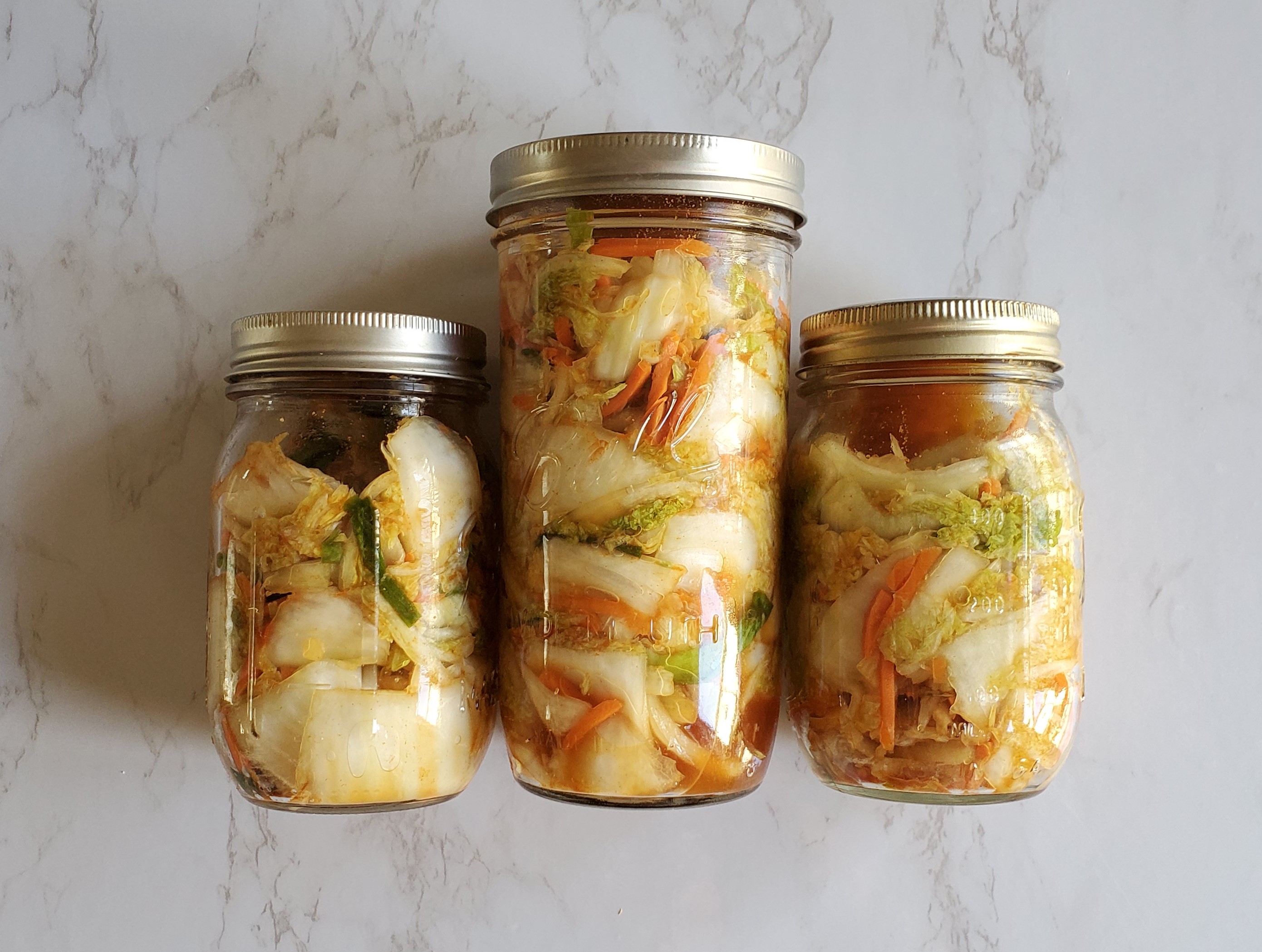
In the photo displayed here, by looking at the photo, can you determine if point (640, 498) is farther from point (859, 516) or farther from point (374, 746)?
point (374, 746)

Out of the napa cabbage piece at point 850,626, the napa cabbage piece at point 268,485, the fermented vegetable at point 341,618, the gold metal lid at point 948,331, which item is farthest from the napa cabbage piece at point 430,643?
the gold metal lid at point 948,331

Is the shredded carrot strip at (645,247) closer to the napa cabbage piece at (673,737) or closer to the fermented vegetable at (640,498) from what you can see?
the fermented vegetable at (640,498)

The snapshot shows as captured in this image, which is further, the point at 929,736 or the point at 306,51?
the point at 306,51

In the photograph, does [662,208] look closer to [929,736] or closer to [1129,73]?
[929,736]

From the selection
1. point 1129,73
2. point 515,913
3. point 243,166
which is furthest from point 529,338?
point 1129,73

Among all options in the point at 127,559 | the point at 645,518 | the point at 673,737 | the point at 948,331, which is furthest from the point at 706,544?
the point at 127,559

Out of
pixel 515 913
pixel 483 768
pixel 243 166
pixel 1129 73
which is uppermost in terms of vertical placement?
pixel 1129 73

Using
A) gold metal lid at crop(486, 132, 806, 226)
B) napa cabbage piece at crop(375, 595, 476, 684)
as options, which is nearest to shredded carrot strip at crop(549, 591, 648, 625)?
napa cabbage piece at crop(375, 595, 476, 684)
